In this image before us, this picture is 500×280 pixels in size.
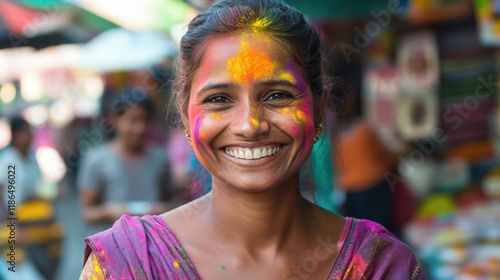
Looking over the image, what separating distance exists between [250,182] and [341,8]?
11.0 ft

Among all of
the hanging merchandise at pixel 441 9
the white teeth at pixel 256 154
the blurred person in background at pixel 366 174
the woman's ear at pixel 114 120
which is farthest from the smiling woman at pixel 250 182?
the blurred person in background at pixel 366 174

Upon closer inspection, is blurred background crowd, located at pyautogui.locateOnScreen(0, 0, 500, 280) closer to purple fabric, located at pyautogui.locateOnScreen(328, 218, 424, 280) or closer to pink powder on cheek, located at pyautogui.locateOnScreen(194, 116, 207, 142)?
purple fabric, located at pyautogui.locateOnScreen(328, 218, 424, 280)

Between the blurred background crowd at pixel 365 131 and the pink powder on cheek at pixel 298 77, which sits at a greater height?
the pink powder on cheek at pixel 298 77

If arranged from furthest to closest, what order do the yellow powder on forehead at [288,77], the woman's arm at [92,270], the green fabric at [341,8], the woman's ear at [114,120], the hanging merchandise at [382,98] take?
1. the hanging merchandise at [382,98]
2. the woman's ear at [114,120]
3. the green fabric at [341,8]
4. the yellow powder on forehead at [288,77]
5. the woman's arm at [92,270]

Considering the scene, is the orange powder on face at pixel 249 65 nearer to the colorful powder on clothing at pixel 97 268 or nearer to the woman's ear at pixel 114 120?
the colorful powder on clothing at pixel 97 268

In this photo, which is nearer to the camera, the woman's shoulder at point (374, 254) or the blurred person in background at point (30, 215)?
the woman's shoulder at point (374, 254)

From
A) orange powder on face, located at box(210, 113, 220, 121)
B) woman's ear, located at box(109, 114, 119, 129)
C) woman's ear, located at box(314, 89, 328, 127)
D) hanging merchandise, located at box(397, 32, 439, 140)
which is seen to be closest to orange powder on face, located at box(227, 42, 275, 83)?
orange powder on face, located at box(210, 113, 220, 121)

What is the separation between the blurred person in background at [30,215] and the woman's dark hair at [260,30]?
138 inches

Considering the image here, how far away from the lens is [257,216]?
218 centimetres

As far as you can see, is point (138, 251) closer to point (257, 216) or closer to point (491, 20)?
point (257, 216)

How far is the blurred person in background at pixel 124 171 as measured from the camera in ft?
17.9

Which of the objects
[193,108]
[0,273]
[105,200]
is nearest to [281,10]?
[193,108]

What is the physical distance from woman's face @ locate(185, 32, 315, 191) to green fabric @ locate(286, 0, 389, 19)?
9.75ft

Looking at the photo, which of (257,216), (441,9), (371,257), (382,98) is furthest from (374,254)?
(382,98)
